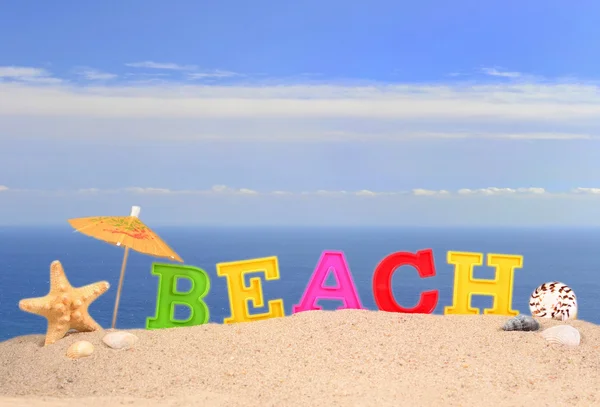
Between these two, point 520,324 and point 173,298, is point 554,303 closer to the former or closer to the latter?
point 520,324

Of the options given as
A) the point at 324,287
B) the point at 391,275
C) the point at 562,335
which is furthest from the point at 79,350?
the point at 562,335

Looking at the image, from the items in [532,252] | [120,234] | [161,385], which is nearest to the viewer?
[161,385]

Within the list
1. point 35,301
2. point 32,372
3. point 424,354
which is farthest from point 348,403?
point 35,301

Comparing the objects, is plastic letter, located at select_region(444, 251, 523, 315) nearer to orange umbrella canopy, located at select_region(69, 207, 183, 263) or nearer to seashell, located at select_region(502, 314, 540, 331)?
seashell, located at select_region(502, 314, 540, 331)

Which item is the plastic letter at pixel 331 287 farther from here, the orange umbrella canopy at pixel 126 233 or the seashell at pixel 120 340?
the seashell at pixel 120 340

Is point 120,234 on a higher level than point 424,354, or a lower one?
higher

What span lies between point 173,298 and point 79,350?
1.76m

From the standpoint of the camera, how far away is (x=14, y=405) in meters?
7.96

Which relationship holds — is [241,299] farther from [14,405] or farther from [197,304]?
[14,405]

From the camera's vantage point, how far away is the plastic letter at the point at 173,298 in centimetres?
1123

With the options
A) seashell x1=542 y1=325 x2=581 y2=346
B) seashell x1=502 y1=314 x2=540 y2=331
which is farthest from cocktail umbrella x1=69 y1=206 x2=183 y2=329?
seashell x1=542 y1=325 x2=581 y2=346

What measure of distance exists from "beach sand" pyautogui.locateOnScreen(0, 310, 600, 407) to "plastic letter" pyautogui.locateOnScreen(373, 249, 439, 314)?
42 centimetres

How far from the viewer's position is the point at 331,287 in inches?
456

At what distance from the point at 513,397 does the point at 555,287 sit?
400 cm
